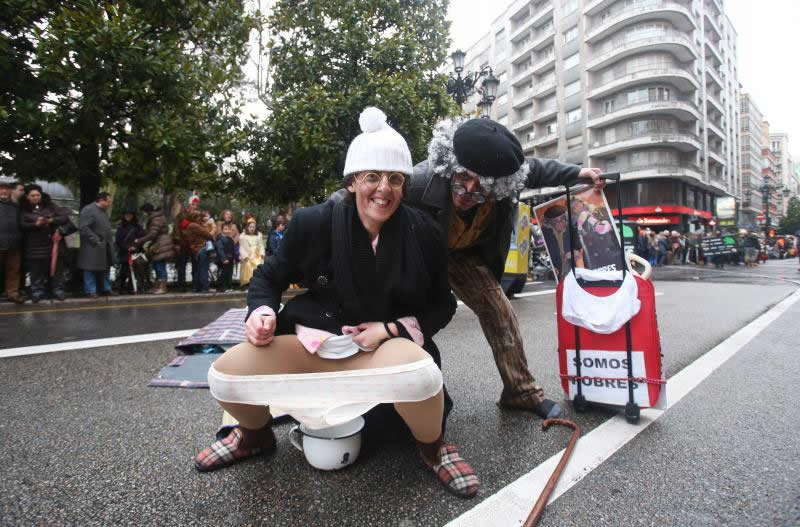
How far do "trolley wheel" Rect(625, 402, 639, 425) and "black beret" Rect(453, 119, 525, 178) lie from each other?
1.42 m

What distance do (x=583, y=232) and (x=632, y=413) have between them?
1006mm

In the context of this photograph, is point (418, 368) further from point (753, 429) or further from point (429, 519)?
point (753, 429)

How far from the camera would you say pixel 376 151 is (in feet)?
6.21

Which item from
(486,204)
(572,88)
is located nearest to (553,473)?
(486,204)

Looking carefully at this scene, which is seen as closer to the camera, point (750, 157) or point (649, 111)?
point (649, 111)

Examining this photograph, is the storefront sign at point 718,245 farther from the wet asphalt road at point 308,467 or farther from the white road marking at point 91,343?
the white road marking at point 91,343

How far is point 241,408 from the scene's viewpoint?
6.30 ft

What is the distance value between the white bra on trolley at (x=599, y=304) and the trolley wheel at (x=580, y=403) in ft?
1.37

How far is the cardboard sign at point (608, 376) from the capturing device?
253cm

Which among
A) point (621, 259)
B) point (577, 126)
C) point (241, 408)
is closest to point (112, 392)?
point (241, 408)

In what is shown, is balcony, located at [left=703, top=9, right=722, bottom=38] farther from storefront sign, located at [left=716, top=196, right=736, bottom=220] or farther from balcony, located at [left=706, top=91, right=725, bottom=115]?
storefront sign, located at [left=716, top=196, right=736, bottom=220]

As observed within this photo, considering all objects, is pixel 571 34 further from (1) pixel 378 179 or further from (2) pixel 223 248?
(1) pixel 378 179

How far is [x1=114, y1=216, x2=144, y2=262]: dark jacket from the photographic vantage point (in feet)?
29.9

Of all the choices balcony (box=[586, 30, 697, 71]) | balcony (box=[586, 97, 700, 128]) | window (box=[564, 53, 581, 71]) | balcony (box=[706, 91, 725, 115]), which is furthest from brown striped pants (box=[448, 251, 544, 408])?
balcony (box=[706, 91, 725, 115])
